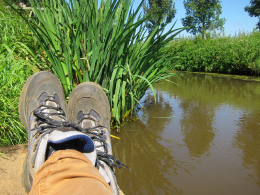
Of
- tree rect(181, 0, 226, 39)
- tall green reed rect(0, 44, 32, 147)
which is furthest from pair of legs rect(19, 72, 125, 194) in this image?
tree rect(181, 0, 226, 39)

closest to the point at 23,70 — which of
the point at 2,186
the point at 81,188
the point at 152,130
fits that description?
the point at 2,186

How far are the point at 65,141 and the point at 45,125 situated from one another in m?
0.43

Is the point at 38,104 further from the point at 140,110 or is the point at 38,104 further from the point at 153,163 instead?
the point at 140,110

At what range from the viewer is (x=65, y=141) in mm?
868

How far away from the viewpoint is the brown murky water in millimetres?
1284

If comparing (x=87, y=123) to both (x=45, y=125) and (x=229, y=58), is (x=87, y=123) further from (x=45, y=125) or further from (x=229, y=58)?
(x=229, y=58)

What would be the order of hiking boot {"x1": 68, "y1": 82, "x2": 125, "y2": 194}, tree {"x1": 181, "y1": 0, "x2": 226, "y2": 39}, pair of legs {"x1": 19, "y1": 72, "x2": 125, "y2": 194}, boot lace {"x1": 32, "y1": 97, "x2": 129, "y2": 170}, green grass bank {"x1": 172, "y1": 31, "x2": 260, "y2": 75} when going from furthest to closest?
tree {"x1": 181, "y1": 0, "x2": 226, "y2": 39} → green grass bank {"x1": 172, "y1": 31, "x2": 260, "y2": 75} → hiking boot {"x1": 68, "y1": 82, "x2": 125, "y2": 194} → boot lace {"x1": 32, "y1": 97, "x2": 129, "y2": 170} → pair of legs {"x1": 19, "y1": 72, "x2": 125, "y2": 194}

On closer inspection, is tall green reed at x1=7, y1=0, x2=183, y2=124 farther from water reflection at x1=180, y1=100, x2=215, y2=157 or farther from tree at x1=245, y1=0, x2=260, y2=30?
tree at x1=245, y1=0, x2=260, y2=30

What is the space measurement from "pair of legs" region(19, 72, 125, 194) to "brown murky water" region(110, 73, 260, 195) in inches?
10.8

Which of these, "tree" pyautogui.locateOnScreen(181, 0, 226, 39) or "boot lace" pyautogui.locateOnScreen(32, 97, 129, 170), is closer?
"boot lace" pyautogui.locateOnScreen(32, 97, 129, 170)

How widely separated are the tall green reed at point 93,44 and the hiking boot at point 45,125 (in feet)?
0.57

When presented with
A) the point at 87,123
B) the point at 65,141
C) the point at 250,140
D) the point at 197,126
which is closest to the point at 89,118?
the point at 87,123

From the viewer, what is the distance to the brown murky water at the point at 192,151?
4.21 ft

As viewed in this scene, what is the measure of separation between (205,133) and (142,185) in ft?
3.16
